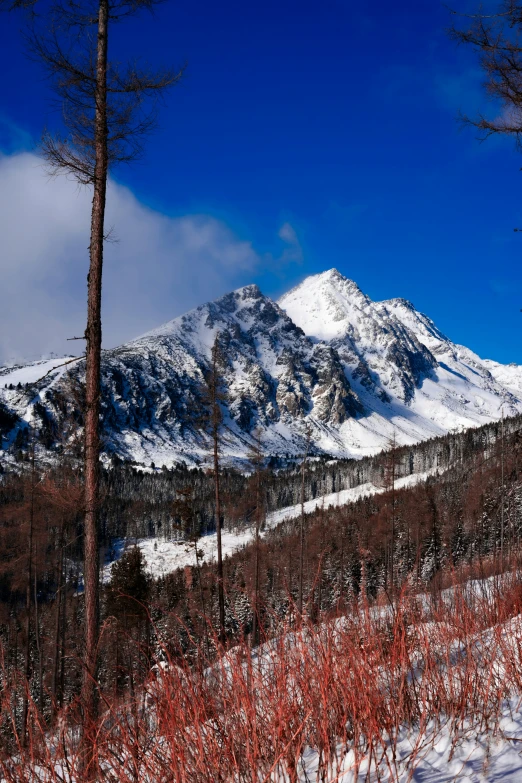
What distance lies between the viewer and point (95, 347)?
6.86 meters

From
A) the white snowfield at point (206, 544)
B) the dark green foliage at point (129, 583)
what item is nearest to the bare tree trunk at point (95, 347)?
the dark green foliage at point (129, 583)

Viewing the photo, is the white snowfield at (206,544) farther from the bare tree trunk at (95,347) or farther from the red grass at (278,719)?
the red grass at (278,719)

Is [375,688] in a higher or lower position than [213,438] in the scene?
lower

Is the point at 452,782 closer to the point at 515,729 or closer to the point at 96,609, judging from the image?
the point at 515,729

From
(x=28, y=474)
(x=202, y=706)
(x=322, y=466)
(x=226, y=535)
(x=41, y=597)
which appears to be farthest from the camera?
(x=322, y=466)

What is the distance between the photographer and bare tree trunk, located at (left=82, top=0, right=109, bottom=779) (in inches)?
258

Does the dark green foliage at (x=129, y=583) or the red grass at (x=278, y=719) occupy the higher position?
the red grass at (x=278, y=719)

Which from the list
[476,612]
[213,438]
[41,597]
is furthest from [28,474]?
[41,597]

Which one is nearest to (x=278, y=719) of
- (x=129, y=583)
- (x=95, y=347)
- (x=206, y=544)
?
(x=95, y=347)

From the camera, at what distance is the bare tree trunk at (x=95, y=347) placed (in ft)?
21.5

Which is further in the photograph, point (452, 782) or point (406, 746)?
point (406, 746)

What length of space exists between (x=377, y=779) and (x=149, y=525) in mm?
129417

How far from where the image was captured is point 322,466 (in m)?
182

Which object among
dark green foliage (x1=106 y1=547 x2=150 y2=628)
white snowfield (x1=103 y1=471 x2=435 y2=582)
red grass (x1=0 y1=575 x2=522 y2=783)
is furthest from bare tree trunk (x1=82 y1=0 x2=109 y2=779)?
white snowfield (x1=103 y1=471 x2=435 y2=582)
